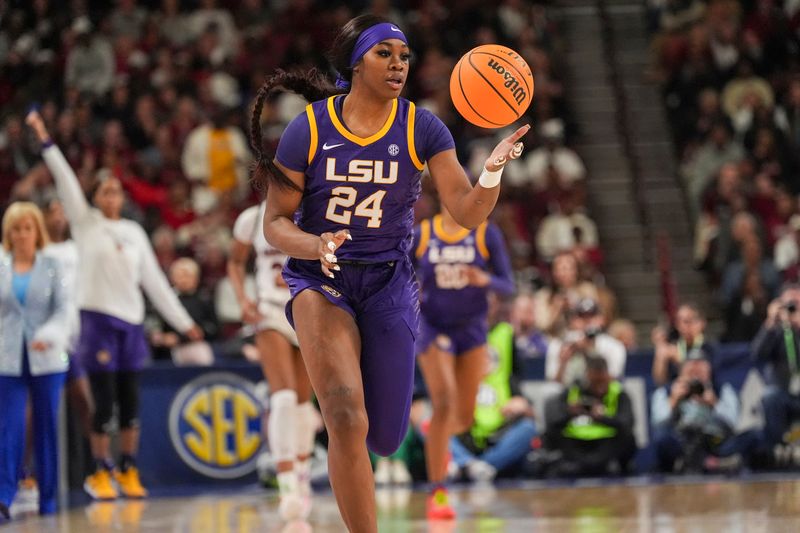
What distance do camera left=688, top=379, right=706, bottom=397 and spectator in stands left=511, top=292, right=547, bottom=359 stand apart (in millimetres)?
1672

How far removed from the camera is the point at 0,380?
10.3 metres

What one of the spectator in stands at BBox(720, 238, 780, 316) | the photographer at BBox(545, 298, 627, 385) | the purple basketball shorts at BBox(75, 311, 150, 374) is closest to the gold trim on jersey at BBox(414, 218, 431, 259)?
the purple basketball shorts at BBox(75, 311, 150, 374)

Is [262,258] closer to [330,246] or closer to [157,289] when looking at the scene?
[157,289]

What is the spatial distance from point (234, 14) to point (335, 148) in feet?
45.6

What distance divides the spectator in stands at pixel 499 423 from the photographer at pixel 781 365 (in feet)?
7.38

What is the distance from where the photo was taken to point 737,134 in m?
18.6

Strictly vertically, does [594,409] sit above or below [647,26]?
below

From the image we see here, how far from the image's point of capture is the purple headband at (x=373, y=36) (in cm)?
623

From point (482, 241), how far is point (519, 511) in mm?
1979

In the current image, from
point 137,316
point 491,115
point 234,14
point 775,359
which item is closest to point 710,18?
point 234,14

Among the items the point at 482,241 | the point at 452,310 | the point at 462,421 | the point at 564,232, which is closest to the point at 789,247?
the point at 564,232

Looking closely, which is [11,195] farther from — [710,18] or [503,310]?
[710,18]

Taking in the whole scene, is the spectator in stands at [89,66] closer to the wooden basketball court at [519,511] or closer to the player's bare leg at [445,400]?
the wooden basketball court at [519,511]

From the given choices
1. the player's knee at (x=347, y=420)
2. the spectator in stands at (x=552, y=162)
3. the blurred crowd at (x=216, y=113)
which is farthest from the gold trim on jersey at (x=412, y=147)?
the spectator in stands at (x=552, y=162)
